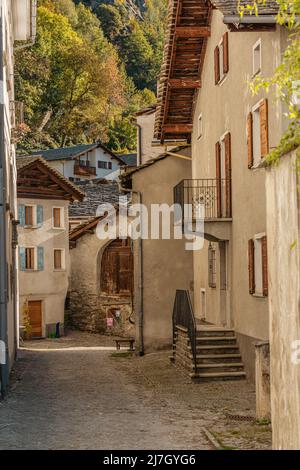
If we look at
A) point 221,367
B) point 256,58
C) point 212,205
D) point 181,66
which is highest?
point 181,66

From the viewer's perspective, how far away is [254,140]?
17.9 m

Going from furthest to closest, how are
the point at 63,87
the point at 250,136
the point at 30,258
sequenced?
1. the point at 63,87
2. the point at 30,258
3. the point at 250,136

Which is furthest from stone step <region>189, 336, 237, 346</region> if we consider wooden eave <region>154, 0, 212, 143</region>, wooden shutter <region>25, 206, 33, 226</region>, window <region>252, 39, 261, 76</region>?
wooden shutter <region>25, 206, 33, 226</region>

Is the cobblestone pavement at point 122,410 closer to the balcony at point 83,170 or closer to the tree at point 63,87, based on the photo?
the balcony at point 83,170

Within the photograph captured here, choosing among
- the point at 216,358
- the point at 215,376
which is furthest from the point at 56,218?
the point at 215,376

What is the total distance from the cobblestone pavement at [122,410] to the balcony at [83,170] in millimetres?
44690

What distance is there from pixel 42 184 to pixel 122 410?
27.7 metres

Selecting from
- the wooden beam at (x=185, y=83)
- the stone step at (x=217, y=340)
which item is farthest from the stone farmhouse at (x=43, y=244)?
the stone step at (x=217, y=340)

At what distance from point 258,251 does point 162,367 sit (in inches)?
227

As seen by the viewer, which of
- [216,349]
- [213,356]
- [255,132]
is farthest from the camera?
[216,349]

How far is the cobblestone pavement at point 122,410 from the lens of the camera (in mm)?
12070

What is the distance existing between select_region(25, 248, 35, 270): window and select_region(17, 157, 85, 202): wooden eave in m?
2.61

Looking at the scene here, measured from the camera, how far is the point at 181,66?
24.5 meters

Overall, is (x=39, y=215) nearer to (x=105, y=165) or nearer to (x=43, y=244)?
(x=43, y=244)
